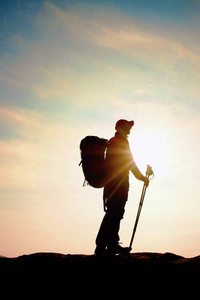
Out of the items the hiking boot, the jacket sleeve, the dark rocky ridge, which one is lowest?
the dark rocky ridge

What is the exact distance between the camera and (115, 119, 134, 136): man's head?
7.95 meters

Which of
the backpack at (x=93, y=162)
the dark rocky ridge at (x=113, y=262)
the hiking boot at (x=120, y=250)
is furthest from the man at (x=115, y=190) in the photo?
the dark rocky ridge at (x=113, y=262)

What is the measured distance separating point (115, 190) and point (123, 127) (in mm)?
1732

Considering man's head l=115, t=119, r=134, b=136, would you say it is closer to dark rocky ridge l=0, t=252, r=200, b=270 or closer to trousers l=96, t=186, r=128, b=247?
trousers l=96, t=186, r=128, b=247

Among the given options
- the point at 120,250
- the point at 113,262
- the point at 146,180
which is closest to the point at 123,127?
the point at 146,180

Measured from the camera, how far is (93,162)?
299 inches

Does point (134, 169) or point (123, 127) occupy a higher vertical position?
point (123, 127)

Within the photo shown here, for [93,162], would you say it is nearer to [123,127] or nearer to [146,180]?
[123,127]

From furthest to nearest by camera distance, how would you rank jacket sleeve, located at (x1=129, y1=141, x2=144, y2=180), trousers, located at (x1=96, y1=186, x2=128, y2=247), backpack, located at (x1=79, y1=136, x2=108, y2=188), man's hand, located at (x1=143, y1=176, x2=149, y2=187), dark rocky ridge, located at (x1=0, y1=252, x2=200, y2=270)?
man's hand, located at (x1=143, y1=176, x2=149, y2=187) < jacket sleeve, located at (x1=129, y1=141, x2=144, y2=180) < backpack, located at (x1=79, y1=136, x2=108, y2=188) < trousers, located at (x1=96, y1=186, x2=128, y2=247) < dark rocky ridge, located at (x1=0, y1=252, x2=200, y2=270)

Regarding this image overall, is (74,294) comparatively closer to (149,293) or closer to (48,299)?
(48,299)

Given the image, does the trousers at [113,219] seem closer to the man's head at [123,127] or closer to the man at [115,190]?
the man at [115,190]

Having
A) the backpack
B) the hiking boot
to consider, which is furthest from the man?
the backpack

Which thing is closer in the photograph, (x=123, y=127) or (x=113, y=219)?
(x=113, y=219)

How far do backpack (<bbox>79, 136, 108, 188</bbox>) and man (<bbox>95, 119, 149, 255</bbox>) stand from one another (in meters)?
0.17
